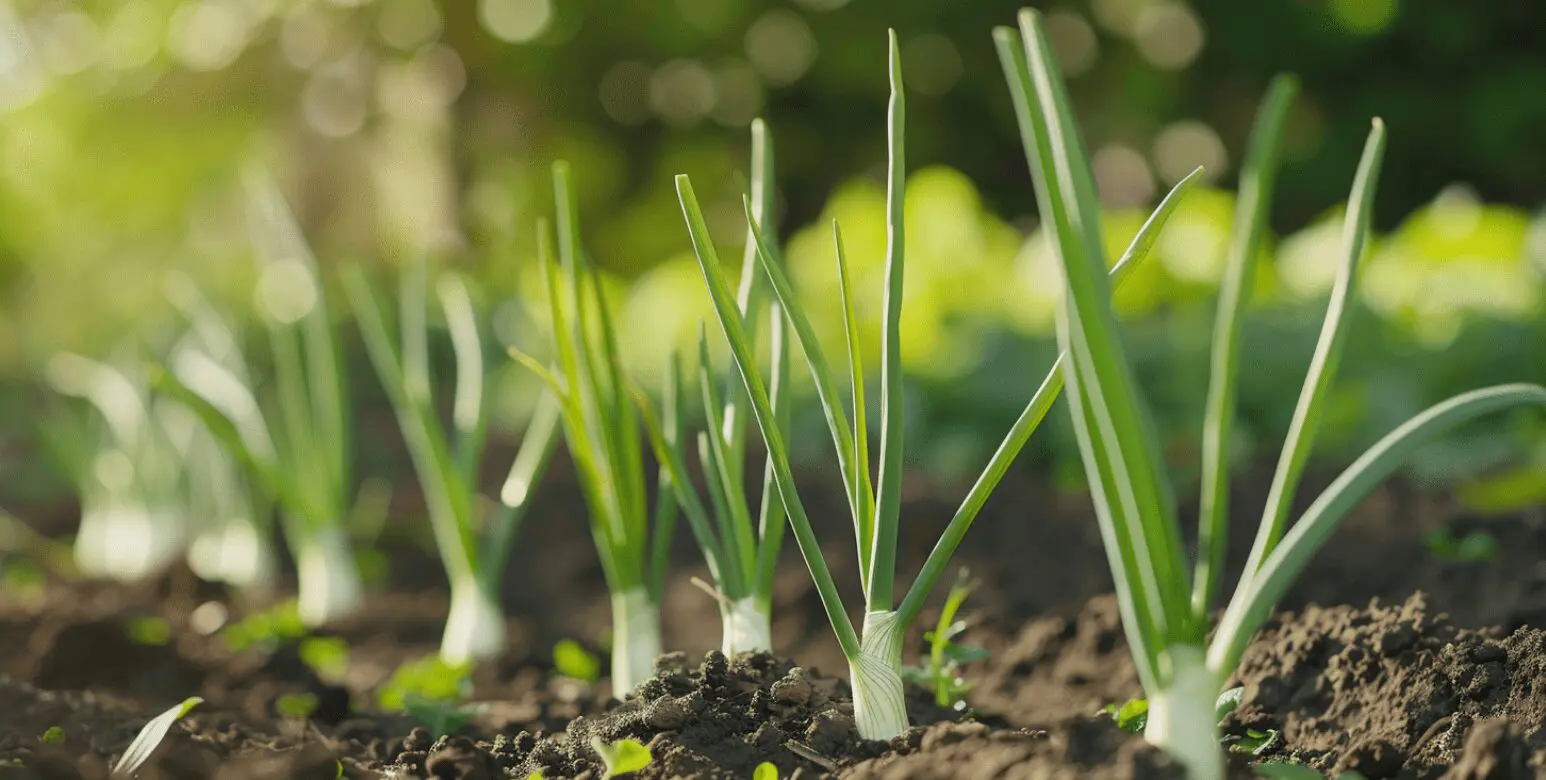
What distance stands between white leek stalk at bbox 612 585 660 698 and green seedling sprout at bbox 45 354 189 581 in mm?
1805

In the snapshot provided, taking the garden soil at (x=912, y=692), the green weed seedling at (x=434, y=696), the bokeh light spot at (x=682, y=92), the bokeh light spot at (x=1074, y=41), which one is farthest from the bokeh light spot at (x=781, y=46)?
the green weed seedling at (x=434, y=696)

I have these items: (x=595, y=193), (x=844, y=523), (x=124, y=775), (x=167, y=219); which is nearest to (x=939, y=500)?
(x=844, y=523)

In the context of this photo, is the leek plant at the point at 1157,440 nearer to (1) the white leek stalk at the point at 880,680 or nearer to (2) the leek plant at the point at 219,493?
(1) the white leek stalk at the point at 880,680

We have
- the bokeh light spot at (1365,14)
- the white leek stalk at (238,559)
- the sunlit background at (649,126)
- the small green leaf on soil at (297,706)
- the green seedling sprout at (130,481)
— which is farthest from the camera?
the bokeh light spot at (1365,14)

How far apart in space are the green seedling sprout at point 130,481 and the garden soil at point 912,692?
440 millimetres

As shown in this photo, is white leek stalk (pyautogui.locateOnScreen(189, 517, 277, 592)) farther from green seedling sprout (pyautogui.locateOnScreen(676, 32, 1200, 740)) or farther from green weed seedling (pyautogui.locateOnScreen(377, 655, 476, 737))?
green seedling sprout (pyautogui.locateOnScreen(676, 32, 1200, 740))

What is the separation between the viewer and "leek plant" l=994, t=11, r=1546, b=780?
2.61ft

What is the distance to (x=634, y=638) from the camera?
1406 mm

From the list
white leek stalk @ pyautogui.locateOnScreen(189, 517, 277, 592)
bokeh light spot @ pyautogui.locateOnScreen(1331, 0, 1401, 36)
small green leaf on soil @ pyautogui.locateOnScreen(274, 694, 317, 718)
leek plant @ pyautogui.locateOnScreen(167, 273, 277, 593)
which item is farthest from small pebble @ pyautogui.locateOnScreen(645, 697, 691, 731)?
bokeh light spot @ pyautogui.locateOnScreen(1331, 0, 1401, 36)

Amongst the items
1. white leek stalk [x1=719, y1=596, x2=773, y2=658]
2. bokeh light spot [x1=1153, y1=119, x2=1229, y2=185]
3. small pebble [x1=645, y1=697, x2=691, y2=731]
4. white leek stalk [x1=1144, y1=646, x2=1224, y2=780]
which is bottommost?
white leek stalk [x1=1144, y1=646, x2=1224, y2=780]

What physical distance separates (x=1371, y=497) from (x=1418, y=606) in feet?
3.41

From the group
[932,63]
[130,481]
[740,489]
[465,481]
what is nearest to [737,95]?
[932,63]

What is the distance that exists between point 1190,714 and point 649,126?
7.08 metres

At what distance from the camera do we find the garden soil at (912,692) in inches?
37.7
